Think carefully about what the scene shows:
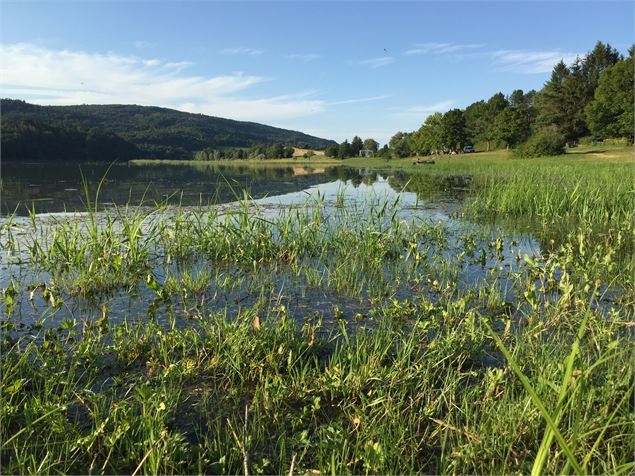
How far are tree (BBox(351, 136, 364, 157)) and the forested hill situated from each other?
169 ft

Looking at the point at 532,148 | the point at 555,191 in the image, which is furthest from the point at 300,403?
the point at 532,148

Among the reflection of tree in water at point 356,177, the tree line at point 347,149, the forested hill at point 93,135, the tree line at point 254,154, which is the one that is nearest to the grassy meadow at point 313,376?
the reflection of tree in water at point 356,177

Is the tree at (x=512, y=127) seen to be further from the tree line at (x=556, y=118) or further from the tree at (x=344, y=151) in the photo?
the tree at (x=344, y=151)

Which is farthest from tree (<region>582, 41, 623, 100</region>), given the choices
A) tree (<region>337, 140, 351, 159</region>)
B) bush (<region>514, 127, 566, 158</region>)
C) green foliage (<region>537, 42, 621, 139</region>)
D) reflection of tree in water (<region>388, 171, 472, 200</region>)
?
reflection of tree in water (<region>388, 171, 472, 200</region>)

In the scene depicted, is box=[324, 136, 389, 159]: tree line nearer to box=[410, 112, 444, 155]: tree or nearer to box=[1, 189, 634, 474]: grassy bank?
box=[410, 112, 444, 155]: tree

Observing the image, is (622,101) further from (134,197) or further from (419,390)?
(419,390)

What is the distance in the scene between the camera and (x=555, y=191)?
1313 cm

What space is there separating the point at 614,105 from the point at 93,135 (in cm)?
10486

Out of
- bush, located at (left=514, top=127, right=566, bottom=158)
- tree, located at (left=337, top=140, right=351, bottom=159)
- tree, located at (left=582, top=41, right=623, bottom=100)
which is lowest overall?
bush, located at (left=514, top=127, right=566, bottom=158)

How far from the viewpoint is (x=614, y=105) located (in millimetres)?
46938

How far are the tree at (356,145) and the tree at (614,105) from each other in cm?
5961

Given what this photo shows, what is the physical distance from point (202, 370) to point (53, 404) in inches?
46.6

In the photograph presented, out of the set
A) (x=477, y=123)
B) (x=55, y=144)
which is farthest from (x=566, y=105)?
(x=55, y=144)

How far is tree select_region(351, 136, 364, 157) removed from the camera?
104481 mm
